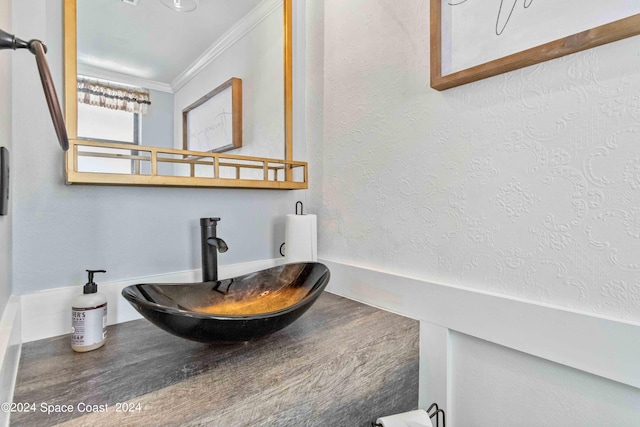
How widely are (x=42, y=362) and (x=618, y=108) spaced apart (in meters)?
1.26

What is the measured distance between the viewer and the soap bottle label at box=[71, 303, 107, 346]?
67 centimetres

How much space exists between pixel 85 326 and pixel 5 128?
446 millimetres

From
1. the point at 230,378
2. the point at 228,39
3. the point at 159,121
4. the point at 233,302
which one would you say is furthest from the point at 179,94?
the point at 230,378

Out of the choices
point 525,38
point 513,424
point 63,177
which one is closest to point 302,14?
point 525,38

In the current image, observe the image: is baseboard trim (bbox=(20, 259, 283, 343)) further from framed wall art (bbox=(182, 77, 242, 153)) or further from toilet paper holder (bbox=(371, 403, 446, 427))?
toilet paper holder (bbox=(371, 403, 446, 427))

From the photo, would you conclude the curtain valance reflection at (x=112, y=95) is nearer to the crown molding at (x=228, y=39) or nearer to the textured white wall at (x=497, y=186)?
the crown molding at (x=228, y=39)

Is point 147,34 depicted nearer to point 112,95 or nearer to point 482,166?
point 112,95

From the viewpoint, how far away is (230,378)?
0.57m

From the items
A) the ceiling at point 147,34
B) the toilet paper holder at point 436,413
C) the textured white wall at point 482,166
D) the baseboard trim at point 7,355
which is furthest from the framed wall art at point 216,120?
the toilet paper holder at point 436,413

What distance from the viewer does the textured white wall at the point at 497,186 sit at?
23.1 inches

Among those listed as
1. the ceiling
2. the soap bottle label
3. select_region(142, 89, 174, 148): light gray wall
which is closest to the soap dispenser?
the soap bottle label

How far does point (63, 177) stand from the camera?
30.3 inches

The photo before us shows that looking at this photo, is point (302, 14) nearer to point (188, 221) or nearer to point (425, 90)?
point (425, 90)

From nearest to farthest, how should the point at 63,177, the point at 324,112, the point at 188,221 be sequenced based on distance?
the point at 63,177
the point at 188,221
the point at 324,112
